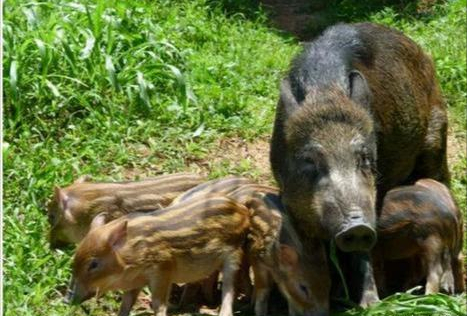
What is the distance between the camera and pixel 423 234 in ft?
21.6

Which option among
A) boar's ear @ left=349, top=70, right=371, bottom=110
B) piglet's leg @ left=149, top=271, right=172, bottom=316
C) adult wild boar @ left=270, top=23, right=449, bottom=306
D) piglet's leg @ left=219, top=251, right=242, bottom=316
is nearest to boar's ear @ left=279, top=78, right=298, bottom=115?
adult wild boar @ left=270, top=23, right=449, bottom=306

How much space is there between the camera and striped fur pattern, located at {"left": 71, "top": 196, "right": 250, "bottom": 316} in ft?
19.0

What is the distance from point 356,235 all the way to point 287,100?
3.69ft

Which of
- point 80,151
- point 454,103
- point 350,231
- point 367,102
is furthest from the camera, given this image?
point 454,103

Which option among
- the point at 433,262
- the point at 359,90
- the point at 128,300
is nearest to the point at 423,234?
the point at 433,262

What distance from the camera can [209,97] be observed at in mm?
8688

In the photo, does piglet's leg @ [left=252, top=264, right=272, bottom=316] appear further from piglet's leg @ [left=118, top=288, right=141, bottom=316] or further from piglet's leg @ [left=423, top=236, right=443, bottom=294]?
piglet's leg @ [left=423, top=236, right=443, bottom=294]

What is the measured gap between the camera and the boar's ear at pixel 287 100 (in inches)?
256

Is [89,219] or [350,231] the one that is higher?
[350,231]

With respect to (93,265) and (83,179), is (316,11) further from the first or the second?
(93,265)

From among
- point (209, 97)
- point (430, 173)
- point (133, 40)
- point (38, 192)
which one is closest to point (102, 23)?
point (133, 40)

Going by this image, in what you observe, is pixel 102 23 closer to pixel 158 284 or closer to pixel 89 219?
pixel 89 219

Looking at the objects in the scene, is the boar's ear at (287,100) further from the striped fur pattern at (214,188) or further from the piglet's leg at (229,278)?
the piglet's leg at (229,278)

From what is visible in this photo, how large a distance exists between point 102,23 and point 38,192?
1821 mm
